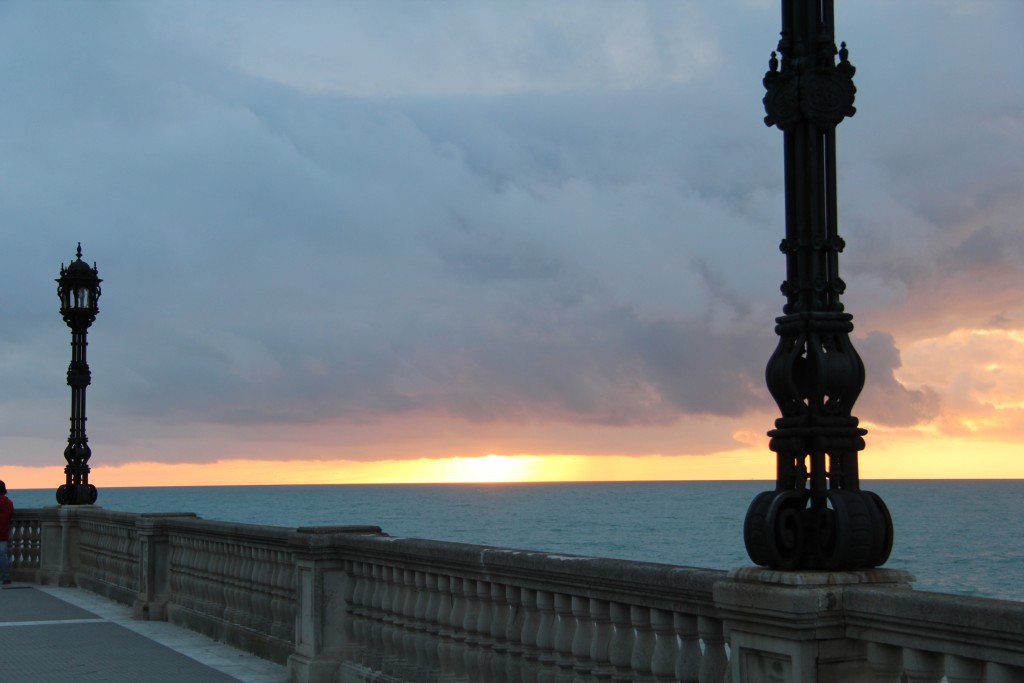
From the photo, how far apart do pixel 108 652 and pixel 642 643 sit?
904 cm

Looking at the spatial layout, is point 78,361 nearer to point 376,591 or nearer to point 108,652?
point 108,652

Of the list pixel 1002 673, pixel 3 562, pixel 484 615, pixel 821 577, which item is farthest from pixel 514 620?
pixel 3 562

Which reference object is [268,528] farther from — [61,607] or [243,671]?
[61,607]

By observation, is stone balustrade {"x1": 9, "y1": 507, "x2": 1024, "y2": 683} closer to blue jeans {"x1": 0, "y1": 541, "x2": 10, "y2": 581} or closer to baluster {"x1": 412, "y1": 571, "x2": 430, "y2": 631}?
baluster {"x1": 412, "y1": 571, "x2": 430, "y2": 631}

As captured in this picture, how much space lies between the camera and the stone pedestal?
18.2 feet

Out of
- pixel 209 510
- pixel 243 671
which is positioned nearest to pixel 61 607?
pixel 243 671

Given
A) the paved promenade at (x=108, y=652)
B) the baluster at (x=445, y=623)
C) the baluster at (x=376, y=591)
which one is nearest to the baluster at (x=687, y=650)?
the baluster at (x=445, y=623)

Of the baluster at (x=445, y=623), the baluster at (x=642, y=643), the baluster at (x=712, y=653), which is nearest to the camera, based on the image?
the baluster at (x=712, y=653)

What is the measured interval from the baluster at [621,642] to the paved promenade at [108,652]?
17.9 feet

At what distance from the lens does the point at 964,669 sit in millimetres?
5008

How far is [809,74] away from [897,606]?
263cm

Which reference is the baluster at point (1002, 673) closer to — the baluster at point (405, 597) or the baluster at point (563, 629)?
the baluster at point (563, 629)

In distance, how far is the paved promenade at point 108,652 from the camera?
1232cm

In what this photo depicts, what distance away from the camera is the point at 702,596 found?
6441 millimetres
